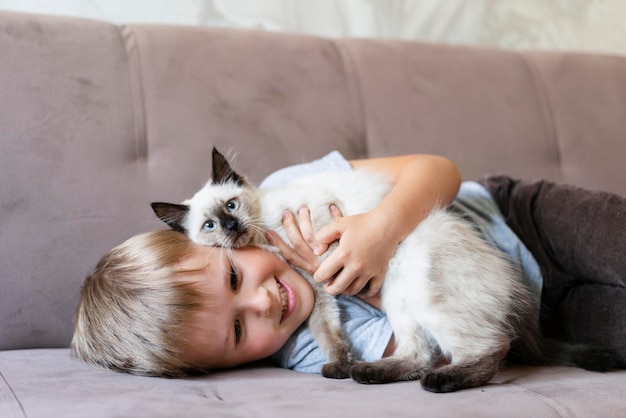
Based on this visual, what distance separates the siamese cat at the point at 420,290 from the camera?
1258 millimetres

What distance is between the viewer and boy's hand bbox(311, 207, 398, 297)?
4.56 ft

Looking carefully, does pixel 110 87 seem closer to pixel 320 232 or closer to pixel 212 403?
pixel 320 232

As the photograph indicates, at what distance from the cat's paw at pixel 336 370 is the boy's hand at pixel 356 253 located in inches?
6.8

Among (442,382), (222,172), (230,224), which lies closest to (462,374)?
(442,382)

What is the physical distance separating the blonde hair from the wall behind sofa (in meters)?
1.17

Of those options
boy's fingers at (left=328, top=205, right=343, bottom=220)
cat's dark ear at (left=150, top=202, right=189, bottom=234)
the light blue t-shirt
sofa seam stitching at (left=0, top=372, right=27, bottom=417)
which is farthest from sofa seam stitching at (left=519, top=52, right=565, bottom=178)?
sofa seam stitching at (left=0, top=372, right=27, bottom=417)

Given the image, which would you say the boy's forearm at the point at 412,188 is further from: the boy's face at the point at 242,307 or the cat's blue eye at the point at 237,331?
the cat's blue eye at the point at 237,331

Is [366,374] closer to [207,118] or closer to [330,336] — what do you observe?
[330,336]

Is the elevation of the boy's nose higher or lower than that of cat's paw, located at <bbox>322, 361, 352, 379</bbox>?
higher

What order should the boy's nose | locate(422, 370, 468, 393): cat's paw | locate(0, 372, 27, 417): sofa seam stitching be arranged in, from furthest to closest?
the boy's nose → locate(422, 370, 468, 393): cat's paw → locate(0, 372, 27, 417): sofa seam stitching

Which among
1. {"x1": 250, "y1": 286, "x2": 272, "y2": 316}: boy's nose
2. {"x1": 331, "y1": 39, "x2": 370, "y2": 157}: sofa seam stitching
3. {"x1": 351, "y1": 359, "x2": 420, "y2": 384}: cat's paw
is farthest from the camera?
{"x1": 331, "y1": 39, "x2": 370, "y2": 157}: sofa seam stitching

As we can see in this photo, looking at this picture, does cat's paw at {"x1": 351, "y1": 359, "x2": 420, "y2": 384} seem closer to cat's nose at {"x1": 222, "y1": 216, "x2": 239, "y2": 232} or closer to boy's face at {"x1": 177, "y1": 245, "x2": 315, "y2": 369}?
boy's face at {"x1": 177, "y1": 245, "x2": 315, "y2": 369}

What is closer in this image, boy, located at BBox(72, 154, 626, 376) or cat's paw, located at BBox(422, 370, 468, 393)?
cat's paw, located at BBox(422, 370, 468, 393)

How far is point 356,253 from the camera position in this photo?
4.54 feet
